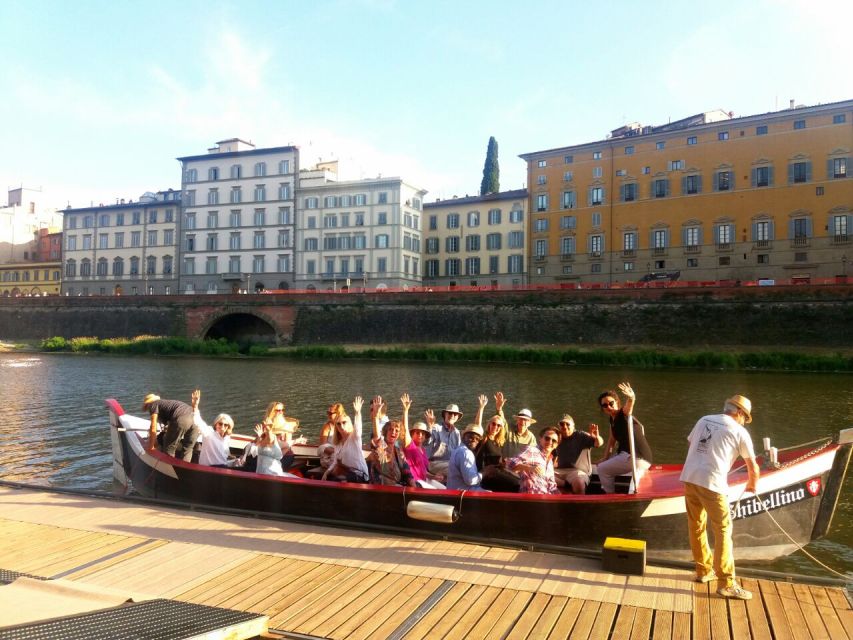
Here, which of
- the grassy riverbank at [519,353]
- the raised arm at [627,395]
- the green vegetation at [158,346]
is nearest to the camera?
the raised arm at [627,395]

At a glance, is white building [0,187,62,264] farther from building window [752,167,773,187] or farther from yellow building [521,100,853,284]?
building window [752,167,773,187]

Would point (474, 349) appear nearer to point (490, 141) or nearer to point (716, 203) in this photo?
point (716, 203)

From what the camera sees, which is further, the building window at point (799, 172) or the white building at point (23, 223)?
the white building at point (23, 223)

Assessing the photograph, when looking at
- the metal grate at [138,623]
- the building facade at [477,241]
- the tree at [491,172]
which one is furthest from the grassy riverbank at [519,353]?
the metal grate at [138,623]

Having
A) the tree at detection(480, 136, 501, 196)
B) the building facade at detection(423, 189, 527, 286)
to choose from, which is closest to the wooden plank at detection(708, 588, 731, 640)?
the building facade at detection(423, 189, 527, 286)

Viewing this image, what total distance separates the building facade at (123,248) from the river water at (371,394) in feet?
93.0

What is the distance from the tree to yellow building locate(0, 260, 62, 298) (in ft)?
172

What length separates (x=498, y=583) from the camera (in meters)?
6.42

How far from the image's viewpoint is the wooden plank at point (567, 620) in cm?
535

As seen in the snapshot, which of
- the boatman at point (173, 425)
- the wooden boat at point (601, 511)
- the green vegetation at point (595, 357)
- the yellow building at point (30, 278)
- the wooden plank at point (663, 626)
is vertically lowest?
the wooden plank at point (663, 626)

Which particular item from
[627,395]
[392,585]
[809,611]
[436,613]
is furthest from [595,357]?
[436,613]

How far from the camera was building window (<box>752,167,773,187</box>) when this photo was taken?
50719mm

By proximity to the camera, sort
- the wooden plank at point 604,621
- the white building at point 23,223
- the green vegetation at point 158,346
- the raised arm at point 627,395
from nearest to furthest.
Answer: the wooden plank at point 604,621 < the raised arm at point 627,395 < the green vegetation at point 158,346 < the white building at point 23,223

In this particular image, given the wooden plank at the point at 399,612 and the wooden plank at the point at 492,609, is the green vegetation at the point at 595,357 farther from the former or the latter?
the wooden plank at the point at 399,612
